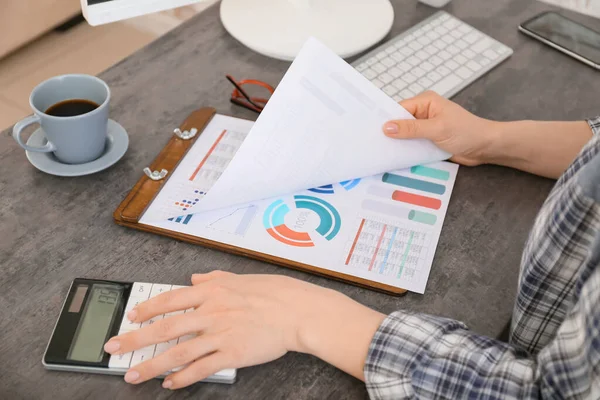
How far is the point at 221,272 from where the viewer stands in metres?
0.71

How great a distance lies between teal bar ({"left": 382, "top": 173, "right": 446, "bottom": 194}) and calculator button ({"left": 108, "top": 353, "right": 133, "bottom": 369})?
1.32 feet

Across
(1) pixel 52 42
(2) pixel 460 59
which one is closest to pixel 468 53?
(2) pixel 460 59

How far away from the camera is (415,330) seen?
65 cm

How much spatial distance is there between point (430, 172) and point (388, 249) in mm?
166

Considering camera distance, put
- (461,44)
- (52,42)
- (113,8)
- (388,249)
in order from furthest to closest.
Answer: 1. (52,42)
2. (461,44)
3. (113,8)
4. (388,249)

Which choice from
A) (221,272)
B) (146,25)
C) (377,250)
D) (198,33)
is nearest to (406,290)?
(377,250)

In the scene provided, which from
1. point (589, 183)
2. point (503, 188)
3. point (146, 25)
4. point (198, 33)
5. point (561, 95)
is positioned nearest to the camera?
point (589, 183)

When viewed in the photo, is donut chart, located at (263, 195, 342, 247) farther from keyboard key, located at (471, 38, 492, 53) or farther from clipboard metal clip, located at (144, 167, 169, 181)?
keyboard key, located at (471, 38, 492, 53)

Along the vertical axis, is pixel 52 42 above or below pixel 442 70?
below

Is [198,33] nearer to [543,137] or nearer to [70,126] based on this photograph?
[70,126]

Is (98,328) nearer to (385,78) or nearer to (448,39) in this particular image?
(385,78)

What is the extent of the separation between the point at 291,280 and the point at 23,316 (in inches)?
11.5

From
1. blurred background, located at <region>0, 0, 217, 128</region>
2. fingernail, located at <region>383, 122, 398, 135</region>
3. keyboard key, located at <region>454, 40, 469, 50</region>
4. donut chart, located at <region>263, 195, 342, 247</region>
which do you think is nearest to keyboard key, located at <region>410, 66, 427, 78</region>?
keyboard key, located at <region>454, 40, 469, 50</region>

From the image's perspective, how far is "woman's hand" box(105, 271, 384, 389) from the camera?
0.63 meters
